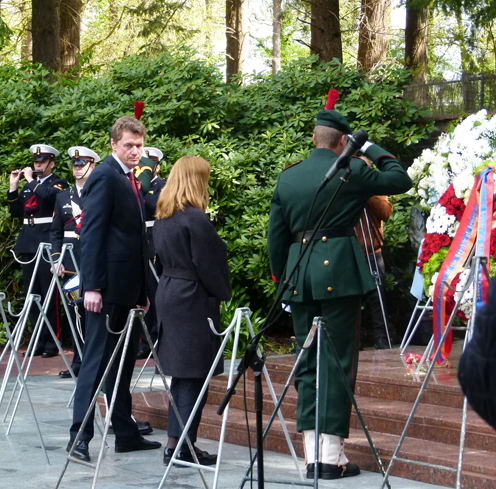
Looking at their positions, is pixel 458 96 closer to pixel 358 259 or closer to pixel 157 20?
pixel 358 259

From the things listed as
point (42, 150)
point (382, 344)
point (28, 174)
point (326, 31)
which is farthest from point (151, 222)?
point (326, 31)

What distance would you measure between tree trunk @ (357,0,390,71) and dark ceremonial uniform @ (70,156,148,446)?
529 inches

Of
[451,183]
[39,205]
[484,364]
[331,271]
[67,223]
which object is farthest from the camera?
[39,205]

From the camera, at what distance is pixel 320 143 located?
5273 mm

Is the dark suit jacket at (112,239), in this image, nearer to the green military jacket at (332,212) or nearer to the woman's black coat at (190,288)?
the woman's black coat at (190,288)

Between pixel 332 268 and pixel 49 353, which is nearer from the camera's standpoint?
pixel 332 268

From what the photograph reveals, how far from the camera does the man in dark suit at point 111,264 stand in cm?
571

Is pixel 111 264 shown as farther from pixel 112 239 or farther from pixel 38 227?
pixel 38 227

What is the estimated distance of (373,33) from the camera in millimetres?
18484

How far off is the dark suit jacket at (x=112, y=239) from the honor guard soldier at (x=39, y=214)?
4.87 metres

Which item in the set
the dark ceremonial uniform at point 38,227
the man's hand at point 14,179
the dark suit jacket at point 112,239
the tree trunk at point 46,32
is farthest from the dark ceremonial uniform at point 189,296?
the tree trunk at point 46,32

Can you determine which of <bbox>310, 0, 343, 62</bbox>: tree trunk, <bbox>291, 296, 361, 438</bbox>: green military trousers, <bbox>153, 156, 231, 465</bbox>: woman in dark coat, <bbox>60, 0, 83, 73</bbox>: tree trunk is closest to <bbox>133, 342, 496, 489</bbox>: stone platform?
<bbox>291, 296, 361, 438</bbox>: green military trousers

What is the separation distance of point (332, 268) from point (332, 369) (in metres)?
0.58

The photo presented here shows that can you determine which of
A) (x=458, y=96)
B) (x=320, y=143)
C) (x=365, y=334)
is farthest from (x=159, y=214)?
(x=458, y=96)
